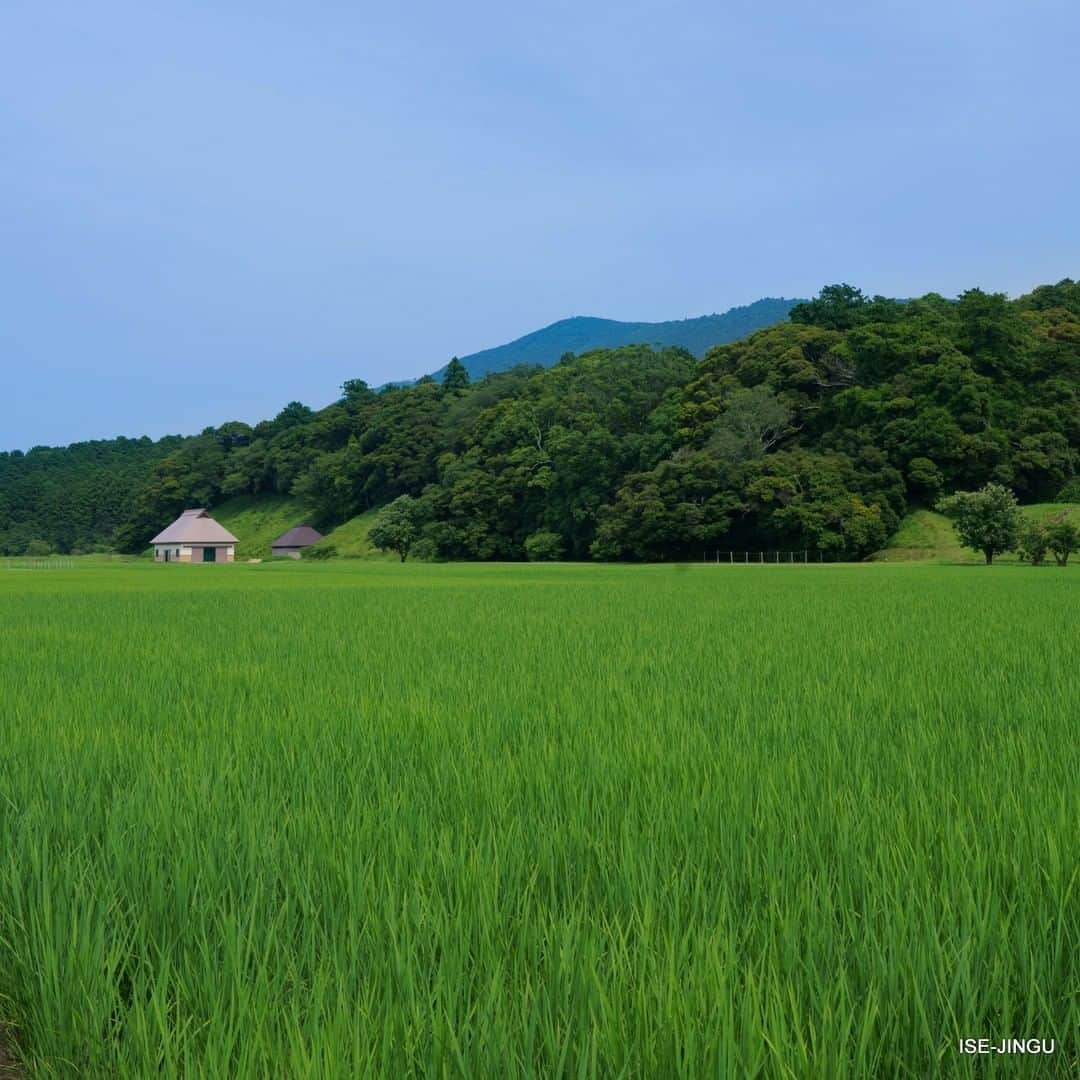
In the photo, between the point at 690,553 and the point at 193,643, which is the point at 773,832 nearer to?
the point at 193,643

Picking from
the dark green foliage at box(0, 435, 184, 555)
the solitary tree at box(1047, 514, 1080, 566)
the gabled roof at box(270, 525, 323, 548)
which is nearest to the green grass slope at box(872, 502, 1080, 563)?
the solitary tree at box(1047, 514, 1080, 566)

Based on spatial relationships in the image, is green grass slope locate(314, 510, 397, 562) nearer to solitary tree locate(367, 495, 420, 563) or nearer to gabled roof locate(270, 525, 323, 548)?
gabled roof locate(270, 525, 323, 548)

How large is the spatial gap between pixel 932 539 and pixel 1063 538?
1310 cm

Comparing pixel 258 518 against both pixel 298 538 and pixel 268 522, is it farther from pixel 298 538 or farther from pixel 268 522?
pixel 298 538

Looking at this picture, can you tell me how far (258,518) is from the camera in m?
96.4

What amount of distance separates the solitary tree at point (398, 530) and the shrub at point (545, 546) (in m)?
10.1

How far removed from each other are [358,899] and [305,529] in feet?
282

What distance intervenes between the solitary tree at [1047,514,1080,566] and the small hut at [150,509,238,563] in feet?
208

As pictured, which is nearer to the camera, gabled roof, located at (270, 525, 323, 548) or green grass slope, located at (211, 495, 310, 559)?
gabled roof, located at (270, 525, 323, 548)

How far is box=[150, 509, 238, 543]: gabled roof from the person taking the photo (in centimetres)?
8200

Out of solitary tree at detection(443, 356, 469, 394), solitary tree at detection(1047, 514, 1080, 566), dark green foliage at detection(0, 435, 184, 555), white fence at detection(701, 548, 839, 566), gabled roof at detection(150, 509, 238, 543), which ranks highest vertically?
solitary tree at detection(443, 356, 469, 394)

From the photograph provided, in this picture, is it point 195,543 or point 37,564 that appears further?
point 195,543

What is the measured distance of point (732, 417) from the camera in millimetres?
56656

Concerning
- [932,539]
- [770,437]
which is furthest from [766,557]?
[770,437]
